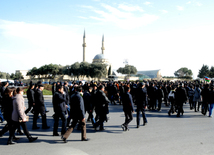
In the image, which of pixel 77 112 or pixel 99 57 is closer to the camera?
pixel 77 112

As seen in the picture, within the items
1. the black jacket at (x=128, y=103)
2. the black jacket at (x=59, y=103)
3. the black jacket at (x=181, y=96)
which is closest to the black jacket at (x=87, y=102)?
the black jacket at (x=128, y=103)

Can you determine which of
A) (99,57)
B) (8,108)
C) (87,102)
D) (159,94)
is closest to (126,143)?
(87,102)

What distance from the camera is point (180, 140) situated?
236 inches

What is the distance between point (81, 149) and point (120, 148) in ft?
3.55

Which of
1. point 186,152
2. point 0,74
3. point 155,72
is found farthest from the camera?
point 155,72

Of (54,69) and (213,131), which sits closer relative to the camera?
(213,131)

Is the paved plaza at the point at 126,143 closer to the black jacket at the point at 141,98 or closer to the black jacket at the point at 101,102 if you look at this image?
the black jacket at the point at 101,102

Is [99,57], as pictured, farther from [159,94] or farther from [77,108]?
[77,108]

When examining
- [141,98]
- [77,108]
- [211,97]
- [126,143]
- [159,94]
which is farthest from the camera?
[159,94]

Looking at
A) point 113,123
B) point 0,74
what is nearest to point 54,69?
point 0,74

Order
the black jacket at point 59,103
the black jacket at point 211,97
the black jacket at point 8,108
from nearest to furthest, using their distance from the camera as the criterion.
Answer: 1. the black jacket at point 8,108
2. the black jacket at point 59,103
3. the black jacket at point 211,97

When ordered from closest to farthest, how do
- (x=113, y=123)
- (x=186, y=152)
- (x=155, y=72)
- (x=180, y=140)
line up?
(x=186, y=152) → (x=180, y=140) → (x=113, y=123) → (x=155, y=72)

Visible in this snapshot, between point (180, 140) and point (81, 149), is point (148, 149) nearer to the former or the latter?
point (180, 140)

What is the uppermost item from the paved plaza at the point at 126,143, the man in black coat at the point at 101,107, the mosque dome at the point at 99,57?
the mosque dome at the point at 99,57
